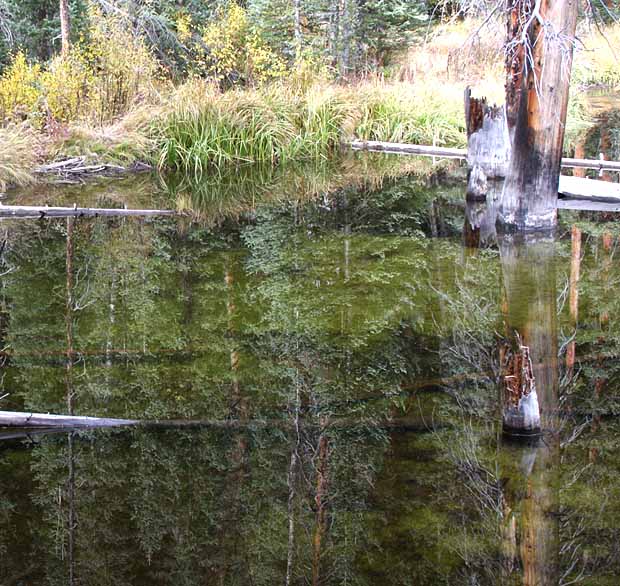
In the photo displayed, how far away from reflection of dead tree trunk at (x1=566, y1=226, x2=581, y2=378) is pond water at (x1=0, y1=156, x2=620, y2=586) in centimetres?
3

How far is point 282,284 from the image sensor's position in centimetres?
720

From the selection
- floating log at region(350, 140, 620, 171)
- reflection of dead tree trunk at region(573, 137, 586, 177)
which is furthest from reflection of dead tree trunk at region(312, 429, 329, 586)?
reflection of dead tree trunk at region(573, 137, 586, 177)

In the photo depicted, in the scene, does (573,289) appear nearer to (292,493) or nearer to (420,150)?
(292,493)

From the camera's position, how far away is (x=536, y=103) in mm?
7652

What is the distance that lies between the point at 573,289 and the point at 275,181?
253 inches

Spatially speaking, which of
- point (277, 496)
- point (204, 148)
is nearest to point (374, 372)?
point (277, 496)

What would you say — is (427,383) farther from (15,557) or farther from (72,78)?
(72,78)

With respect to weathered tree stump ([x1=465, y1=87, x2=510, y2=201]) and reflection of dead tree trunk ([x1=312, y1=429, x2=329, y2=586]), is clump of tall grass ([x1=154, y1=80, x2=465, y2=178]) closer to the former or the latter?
weathered tree stump ([x1=465, y1=87, x2=510, y2=201])

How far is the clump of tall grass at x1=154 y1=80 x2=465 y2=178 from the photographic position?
43.2 feet

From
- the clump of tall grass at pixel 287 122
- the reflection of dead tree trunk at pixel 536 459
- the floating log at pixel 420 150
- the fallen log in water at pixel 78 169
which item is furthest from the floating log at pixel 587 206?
the fallen log in water at pixel 78 169

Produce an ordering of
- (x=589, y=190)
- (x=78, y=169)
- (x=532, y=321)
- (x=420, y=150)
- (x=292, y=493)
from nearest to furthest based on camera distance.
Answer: (x=292, y=493)
(x=532, y=321)
(x=589, y=190)
(x=78, y=169)
(x=420, y=150)

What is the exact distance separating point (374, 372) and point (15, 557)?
2.53 meters

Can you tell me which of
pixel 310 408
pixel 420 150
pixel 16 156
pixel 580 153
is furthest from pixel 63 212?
pixel 580 153

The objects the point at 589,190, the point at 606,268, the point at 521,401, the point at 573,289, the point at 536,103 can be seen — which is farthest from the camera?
the point at 589,190
